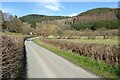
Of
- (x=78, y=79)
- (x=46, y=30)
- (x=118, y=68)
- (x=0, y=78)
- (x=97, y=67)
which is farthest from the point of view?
(x=46, y=30)

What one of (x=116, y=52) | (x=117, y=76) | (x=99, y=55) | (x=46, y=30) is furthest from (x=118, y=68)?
(x=46, y=30)

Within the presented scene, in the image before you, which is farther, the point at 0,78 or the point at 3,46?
the point at 3,46

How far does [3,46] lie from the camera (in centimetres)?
772

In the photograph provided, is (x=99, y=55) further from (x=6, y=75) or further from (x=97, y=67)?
(x=6, y=75)

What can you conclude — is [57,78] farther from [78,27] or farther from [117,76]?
[78,27]

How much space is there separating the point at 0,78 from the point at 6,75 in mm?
556

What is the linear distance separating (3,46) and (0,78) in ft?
3.86

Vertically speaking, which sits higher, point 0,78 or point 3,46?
point 3,46

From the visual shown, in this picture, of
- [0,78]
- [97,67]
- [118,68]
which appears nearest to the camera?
[0,78]

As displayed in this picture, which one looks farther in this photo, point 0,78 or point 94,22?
point 94,22

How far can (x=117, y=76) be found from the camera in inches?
618

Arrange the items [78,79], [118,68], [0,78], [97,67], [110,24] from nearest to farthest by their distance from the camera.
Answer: [0,78], [78,79], [118,68], [97,67], [110,24]

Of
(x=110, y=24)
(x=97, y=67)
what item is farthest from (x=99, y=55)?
(x=110, y=24)

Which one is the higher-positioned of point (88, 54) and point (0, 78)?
point (0, 78)
